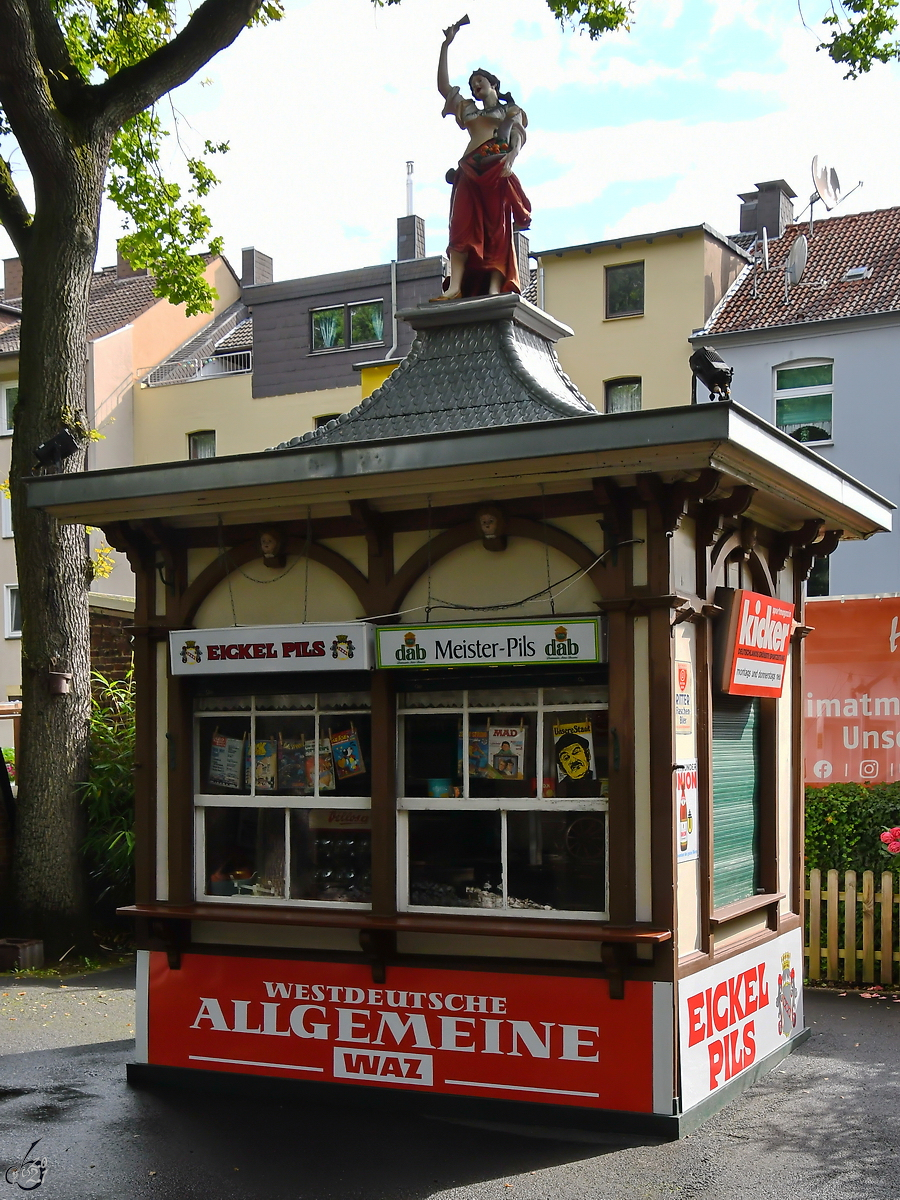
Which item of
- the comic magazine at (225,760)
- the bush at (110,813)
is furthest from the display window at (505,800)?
the bush at (110,813)

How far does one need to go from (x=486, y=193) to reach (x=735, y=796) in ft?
12.9

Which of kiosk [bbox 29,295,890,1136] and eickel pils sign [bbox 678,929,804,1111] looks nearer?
kiosk [bbox 29,295,890,1136]

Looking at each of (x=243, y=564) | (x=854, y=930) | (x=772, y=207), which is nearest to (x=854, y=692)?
(x=854, y=930)

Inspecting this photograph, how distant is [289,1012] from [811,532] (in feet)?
13.9

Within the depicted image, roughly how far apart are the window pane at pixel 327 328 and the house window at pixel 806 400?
1028 centimetres

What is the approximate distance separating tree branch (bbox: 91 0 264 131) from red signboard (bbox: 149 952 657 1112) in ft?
27.1

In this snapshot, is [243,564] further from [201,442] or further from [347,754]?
[201,442]

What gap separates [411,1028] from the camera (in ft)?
24.4

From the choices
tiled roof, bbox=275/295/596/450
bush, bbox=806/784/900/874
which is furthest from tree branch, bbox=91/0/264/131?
bush, bbox=806/784/900/874

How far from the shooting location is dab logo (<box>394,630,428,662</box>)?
24.1 ft

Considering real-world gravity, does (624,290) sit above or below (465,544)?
above

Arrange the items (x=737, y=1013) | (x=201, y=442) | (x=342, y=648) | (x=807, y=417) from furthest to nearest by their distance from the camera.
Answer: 1. (x=201, y=442)
2. (x=807, y=417)
3. (x=737, y=1013)
4. (x=342, y=648)

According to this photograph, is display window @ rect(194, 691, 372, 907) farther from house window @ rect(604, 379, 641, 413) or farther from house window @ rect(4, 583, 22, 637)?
house window @ rect(4, 583, 22, 637)

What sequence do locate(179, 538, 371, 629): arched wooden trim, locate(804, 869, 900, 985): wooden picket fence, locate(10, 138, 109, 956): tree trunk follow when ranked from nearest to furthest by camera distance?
locate(179, 538, 371, 629): arched wooden trim, locate(804, 869, 900, 985): wooden picket fence, locate(10, 138, 109, 956): tree trunk
